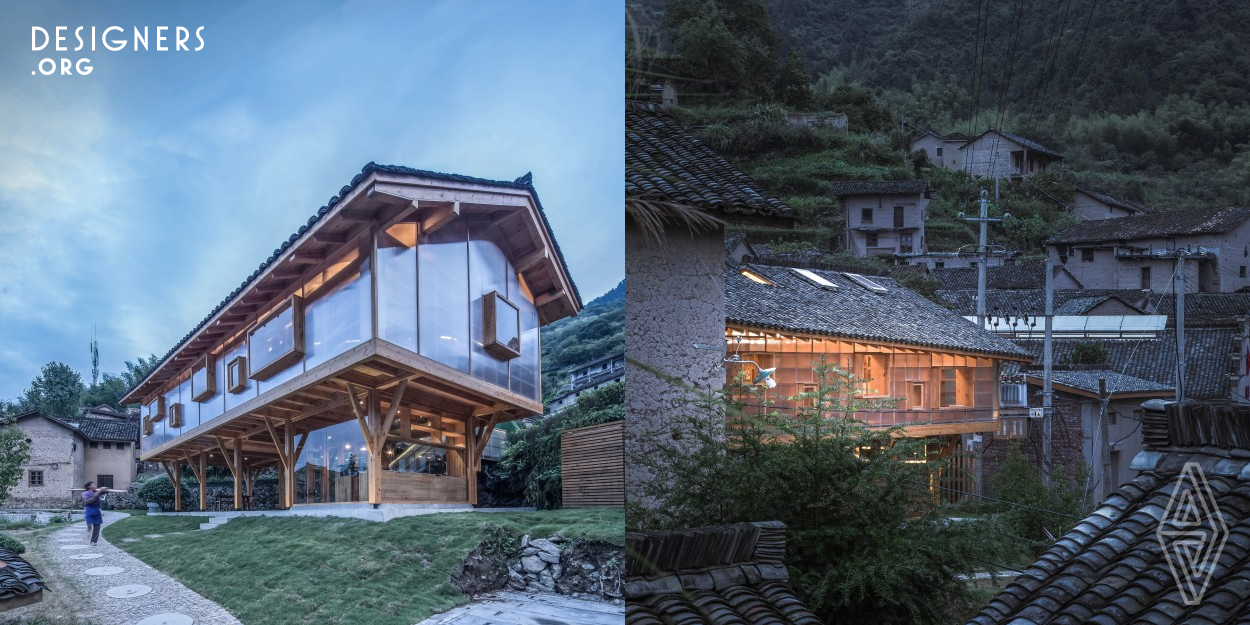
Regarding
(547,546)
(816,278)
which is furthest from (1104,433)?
(547,546)

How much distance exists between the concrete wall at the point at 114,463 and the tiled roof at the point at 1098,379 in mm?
10498

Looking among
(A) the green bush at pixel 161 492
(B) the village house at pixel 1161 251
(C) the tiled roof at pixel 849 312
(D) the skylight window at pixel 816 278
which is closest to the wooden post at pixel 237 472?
(A) the green bush at pixel 161 492

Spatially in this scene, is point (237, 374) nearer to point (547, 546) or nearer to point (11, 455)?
point (11, 455)

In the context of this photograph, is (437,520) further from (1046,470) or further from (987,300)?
(987,300)

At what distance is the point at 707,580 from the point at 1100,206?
11.9 meters

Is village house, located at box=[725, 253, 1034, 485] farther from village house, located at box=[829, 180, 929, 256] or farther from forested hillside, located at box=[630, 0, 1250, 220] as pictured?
forested hillside, located at box=[630, 0, 1250, 220]

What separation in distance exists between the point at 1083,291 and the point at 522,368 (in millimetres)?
11195

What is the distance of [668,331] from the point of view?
6.38 m

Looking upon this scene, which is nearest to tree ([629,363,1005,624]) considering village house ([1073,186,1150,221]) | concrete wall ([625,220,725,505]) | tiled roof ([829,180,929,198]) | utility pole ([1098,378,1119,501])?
concrete wall ([625,220,725,505])

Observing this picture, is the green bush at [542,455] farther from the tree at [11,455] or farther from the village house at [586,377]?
the tree at [11,455]

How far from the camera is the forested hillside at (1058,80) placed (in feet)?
46.1

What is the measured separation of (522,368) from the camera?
9.12 feet

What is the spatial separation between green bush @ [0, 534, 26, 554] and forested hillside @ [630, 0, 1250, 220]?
11.2 metres

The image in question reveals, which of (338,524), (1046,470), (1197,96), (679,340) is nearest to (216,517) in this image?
(338,524)
